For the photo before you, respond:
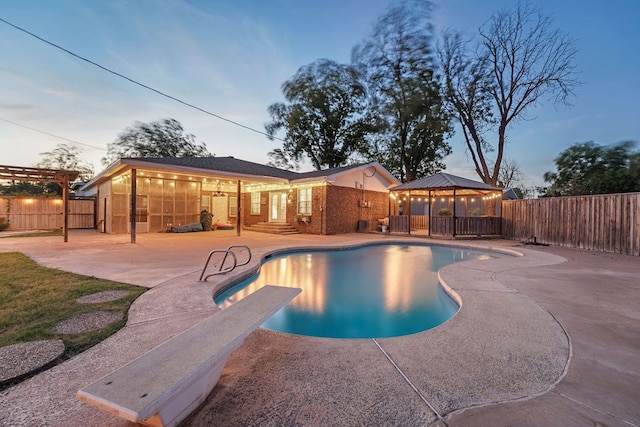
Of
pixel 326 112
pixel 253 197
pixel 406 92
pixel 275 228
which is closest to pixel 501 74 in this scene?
pixel 406 92

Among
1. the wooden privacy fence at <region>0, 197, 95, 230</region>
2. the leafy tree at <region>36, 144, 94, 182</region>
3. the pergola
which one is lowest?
the wooden privacy fence at <region>0, 197, 95, 230</region>

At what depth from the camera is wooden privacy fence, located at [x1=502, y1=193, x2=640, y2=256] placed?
8.16 meters

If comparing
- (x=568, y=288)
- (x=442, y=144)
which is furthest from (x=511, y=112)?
(x=568, y=288)

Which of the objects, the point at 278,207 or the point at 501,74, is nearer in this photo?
the point at 278,207

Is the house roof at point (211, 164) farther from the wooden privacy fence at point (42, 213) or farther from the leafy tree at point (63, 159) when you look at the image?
the leafy tree at point (63, 159)

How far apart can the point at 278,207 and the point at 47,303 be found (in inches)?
535

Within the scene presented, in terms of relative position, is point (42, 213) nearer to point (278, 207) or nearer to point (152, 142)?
point (278, 207)

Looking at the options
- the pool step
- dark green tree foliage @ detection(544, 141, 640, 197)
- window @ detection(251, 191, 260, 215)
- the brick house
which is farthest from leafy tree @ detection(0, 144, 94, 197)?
dark green tree foliage @ detection(544, 141, 640, 197)

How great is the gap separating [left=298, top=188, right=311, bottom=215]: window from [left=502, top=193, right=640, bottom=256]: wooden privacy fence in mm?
9990

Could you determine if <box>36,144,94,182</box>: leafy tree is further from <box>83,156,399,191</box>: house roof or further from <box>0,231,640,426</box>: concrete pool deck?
<box>0,231,640,426</box>: concrete pool deck

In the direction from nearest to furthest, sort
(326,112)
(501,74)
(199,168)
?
(199,168) → (501,74) → (326,112)

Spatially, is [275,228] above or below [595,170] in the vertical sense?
below

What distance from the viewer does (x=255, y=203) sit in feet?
60.5

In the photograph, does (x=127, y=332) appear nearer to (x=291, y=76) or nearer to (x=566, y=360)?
(x=566, y=360)
